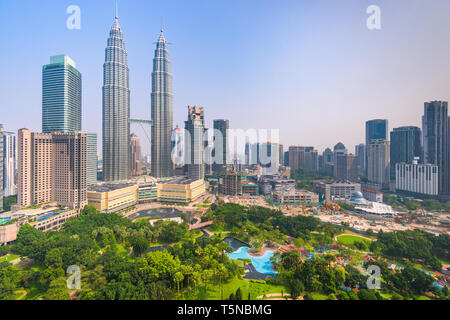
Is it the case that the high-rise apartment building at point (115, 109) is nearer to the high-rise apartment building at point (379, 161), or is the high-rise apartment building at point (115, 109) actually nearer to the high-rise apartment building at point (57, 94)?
the high-rise apartment building at point (57, 94)

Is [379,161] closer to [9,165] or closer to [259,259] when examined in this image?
[259,259]

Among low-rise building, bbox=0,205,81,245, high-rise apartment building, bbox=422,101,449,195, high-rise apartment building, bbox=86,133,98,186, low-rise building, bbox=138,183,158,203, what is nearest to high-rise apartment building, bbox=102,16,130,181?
high-rise apartment building, bbox=86,133,98,186

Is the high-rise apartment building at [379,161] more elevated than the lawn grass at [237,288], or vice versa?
the high-rise apartment building at [379,161]

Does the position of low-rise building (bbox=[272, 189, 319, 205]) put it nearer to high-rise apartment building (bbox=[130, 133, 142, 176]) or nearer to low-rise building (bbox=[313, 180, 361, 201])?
low-rise building (bbox=[313, 180, 361, 201])

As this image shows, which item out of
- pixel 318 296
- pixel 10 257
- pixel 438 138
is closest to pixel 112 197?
pixel 10 257

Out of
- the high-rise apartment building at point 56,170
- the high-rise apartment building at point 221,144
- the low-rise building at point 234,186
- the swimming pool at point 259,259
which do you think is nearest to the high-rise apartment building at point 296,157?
the high-rise apartment building at point 221,144

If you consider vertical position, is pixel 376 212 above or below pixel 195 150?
below

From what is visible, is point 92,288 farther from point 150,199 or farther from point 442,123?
point 442,123
